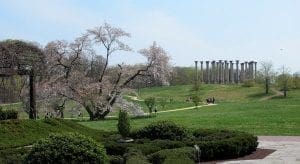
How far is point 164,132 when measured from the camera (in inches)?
620

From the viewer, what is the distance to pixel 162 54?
41344 millimetres

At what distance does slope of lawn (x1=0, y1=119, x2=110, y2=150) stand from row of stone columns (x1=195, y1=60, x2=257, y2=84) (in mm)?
96934

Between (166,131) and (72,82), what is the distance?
2450cm

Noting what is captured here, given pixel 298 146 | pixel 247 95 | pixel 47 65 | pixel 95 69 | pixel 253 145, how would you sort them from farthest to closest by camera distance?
1. pixel 247 95
2. pixel 95 69
3. pixel 47 65
4. pixel 298 146
5. pixel 253 145

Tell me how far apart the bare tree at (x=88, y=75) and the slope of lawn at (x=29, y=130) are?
20.2 metres

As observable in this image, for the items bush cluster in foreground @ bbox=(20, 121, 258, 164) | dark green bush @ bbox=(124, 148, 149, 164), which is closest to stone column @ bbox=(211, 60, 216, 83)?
bush cluster in foreground @ bbox=(20, 121, 258, 164)

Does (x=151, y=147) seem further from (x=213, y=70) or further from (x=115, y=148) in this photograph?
(x=213, y=70)

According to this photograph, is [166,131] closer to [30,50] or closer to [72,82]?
[30,50]

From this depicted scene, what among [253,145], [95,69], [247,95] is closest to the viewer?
[253,145]

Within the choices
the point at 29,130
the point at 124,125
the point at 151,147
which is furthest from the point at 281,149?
the point at 29,130

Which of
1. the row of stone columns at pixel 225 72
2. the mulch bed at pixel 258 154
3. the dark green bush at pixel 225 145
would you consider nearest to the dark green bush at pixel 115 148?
the dark green bush at pixel 225 145

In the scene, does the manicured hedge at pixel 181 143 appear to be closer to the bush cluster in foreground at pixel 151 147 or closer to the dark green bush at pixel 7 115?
the bush cluster in foreground at pixel 151 147

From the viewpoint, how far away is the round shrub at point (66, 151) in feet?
33.9

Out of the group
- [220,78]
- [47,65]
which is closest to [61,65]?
[47,65]
